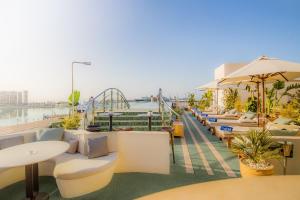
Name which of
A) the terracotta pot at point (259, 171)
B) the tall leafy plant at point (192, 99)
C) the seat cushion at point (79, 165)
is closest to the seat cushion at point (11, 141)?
the seat cushion at point (79, 165)

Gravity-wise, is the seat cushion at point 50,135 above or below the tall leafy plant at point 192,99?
below

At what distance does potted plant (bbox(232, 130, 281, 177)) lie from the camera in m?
3.04

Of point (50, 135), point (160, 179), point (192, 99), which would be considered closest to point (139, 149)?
point (160, 179)

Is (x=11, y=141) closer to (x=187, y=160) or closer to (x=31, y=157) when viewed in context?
(x=31, y=157)

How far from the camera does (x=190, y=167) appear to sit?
4270 millimetres

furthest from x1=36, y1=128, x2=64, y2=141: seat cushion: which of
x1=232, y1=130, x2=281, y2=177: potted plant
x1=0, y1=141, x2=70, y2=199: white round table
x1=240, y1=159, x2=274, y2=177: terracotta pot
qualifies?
x1=240, y1=159, x2=274, y2=177: terracotta pot

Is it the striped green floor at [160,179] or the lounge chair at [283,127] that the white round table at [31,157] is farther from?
the lounge chair at [283,127]

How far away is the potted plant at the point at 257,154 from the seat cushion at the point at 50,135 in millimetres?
3746

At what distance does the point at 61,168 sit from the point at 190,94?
1731 cm

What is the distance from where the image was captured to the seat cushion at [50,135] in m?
4.08

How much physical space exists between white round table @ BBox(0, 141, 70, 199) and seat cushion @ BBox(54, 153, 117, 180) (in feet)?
0.98

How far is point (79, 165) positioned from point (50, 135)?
1.41 m

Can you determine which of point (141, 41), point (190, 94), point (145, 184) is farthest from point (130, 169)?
point (190, 94)

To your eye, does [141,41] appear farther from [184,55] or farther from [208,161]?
[208,161]
